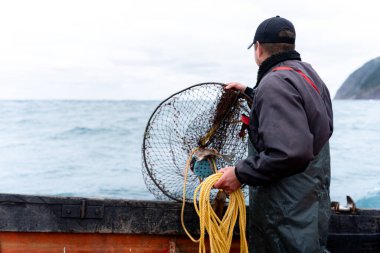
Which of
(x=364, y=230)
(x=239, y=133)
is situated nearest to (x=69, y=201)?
(x=239, y=133)

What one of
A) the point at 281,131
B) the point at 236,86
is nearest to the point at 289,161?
the point at 281,131

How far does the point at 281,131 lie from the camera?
2334 mm

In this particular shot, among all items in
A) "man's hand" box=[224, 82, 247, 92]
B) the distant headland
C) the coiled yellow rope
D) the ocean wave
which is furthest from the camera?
the distant headland

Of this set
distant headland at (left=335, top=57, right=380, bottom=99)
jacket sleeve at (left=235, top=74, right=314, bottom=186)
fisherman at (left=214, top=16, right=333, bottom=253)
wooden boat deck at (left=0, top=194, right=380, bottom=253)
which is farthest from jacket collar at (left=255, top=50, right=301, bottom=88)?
distant headland at (left=335, top=57, right=380, bottom=99)

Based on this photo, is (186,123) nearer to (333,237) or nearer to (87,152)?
(333,237)

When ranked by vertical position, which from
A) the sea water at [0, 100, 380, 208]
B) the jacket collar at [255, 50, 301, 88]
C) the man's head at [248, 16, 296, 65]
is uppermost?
the man's head at [248, 16, 296, 65]

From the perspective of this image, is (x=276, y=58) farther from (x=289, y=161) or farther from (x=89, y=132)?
(x=89, y=132)

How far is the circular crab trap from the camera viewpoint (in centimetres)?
340

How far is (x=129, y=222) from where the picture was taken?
3.67 meters

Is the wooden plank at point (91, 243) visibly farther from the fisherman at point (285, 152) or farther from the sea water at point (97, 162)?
the sea water at point (97, 162)

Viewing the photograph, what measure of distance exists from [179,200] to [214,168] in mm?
467

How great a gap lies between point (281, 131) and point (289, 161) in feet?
0.54

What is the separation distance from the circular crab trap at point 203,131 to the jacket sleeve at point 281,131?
907 millimetres

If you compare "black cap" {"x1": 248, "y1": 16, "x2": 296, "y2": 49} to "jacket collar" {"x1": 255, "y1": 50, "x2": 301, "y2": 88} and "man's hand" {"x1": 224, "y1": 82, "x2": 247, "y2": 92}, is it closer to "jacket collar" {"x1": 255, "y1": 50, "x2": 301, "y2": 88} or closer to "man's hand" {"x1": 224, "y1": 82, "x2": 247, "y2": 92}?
"jacket collar" {"x1": 255, "y1": 50, "x2": 301, "y2": 88}
